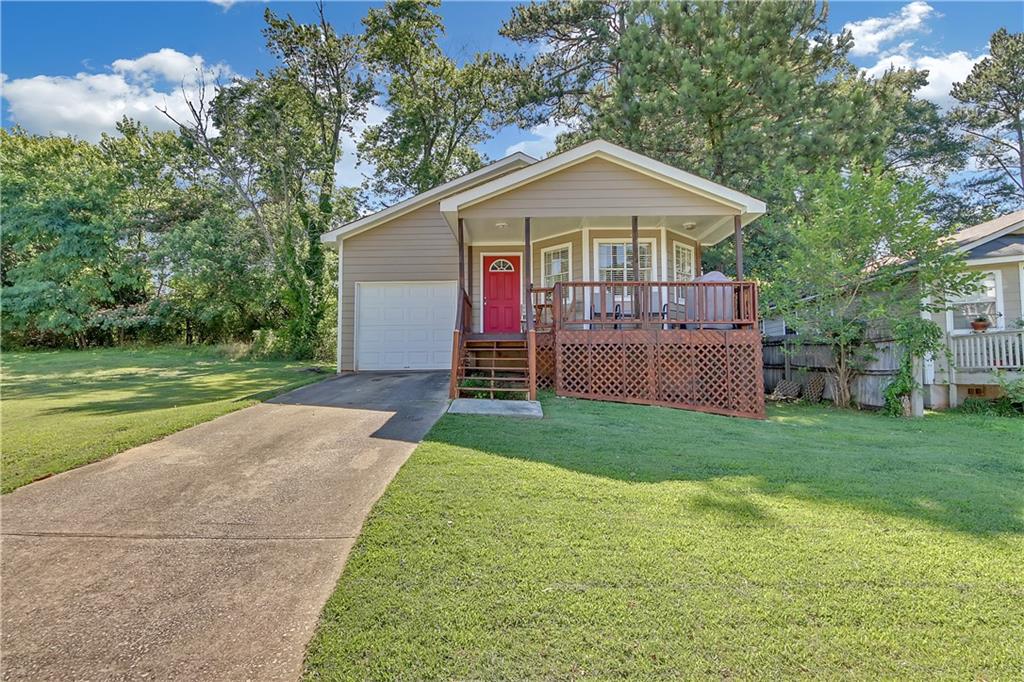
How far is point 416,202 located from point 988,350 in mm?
12568

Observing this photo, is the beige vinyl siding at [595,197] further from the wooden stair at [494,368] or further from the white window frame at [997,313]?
the white window frame at [997,313]

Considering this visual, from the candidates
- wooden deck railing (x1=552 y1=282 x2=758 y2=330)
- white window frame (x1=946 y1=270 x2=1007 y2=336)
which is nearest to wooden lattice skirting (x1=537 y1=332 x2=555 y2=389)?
wooden deck railing (x1=552 y1=282 x2=758 y2=330)

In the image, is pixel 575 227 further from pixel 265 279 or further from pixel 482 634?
pixel 265 279

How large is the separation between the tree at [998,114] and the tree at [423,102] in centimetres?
1953

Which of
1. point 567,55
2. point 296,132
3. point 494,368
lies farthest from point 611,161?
point 296,132

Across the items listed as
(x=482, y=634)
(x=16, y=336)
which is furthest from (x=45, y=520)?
(x=16, y=336)

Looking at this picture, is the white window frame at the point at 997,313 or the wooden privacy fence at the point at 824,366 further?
the white window frame at the point at 997,313

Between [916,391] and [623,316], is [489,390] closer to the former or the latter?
[623,316]

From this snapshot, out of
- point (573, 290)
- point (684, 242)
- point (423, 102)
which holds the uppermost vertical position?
point (423, 102)

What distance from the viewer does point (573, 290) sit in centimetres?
941

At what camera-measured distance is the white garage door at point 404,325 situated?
40.2ft

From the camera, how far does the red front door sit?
12484 millimetres

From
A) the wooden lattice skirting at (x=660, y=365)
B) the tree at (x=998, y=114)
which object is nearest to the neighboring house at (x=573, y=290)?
the wooden lattice skirting at (x=660, y=365)

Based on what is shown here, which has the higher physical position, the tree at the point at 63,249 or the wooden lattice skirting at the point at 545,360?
the tree at the point at 63,249
